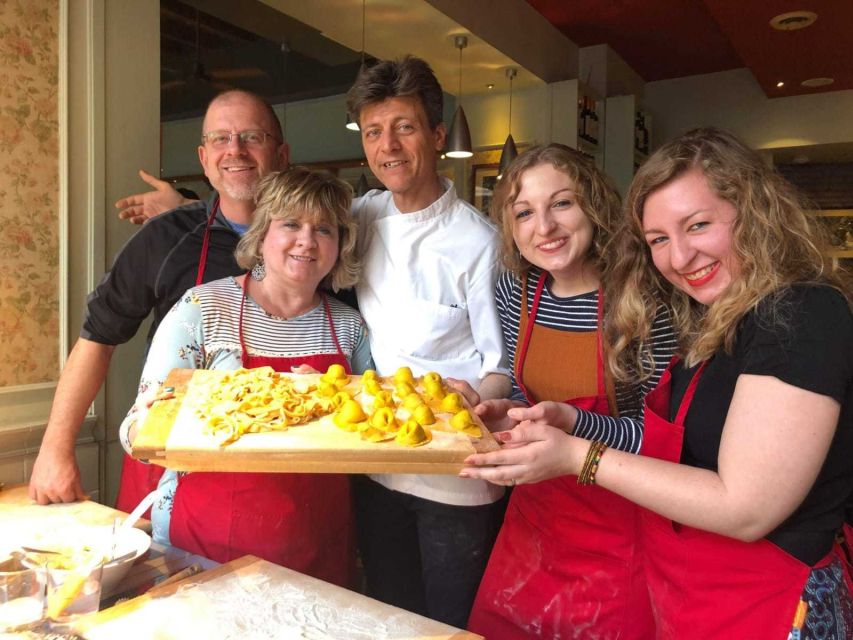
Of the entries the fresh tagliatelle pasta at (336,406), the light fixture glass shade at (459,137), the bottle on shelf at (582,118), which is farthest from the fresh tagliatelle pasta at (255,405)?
the bottle on shelf at (582,118)

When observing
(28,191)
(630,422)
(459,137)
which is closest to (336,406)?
(630,422)

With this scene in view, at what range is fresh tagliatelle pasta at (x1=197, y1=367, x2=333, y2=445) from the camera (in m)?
1.22

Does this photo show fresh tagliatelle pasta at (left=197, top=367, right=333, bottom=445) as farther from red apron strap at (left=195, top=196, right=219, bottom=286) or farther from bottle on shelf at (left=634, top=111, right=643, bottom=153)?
Result: bottle on shelf at (left=634, top=111, right=643, bottom=153)

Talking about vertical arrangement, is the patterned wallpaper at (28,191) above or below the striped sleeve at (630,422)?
above

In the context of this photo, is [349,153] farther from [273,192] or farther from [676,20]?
[273,192]

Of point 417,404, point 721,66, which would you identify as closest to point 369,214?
point 417,404

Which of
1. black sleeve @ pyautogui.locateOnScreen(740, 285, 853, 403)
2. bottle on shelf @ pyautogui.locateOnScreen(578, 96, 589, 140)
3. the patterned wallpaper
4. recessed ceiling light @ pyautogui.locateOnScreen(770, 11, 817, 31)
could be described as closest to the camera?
black sleeve @ pyautogui.locateOnScreen(740, 285, 853, 403)

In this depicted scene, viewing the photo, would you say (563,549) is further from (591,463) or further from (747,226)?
(747,226)

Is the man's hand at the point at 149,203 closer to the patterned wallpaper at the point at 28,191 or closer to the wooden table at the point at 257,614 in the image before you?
the patterned wallpaper at the point at 28,191

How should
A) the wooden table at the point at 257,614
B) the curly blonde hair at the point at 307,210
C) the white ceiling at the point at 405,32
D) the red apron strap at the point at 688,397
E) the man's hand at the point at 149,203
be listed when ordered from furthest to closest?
the white ceiling at the point at 405,32 → the man's hand at the point at 149,203 → the curly blonde hair at the point at 307,210 → the red apron strap at the point at 688,397 → the wooden table at the point at 257,614

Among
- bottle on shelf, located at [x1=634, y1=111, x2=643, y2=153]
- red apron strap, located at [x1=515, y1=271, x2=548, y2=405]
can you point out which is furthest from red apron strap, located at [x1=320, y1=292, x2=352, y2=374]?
bottle on shelf, located at [x1=634, y1=111, x2=643, y2=153]

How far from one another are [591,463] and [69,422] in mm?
1326

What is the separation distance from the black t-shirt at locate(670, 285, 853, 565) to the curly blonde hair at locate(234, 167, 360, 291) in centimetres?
92

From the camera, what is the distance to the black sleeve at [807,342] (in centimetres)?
108
